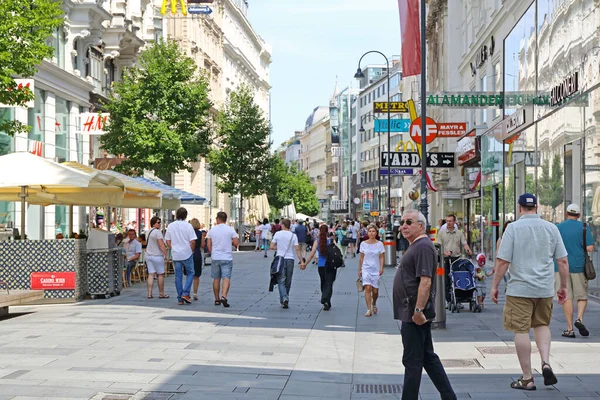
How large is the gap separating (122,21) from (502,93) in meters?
21.7

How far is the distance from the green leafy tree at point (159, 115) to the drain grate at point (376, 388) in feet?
97.5

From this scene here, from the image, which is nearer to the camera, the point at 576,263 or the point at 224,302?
the point at 576,263

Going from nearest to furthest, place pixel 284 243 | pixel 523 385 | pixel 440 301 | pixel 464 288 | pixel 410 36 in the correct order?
pixel 523 385, pixel 440 301, pixel 464 288, pixel 284 243, pixel 410 36

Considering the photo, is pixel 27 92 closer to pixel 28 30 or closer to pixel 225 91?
pixel 28 30

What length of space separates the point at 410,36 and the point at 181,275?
8.55 m

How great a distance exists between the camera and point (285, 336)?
43.8ft

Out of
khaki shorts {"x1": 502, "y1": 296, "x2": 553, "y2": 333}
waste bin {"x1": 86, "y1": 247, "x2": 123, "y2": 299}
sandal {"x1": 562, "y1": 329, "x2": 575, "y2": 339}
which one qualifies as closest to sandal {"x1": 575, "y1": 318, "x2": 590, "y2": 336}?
sandal {"x1": 562, "y1": 329, "x2": 575, "y2": 339}

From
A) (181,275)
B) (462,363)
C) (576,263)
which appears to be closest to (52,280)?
(181,275)

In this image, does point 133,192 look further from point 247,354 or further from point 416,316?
point 416,316

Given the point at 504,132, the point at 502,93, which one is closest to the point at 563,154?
the point at 504,132

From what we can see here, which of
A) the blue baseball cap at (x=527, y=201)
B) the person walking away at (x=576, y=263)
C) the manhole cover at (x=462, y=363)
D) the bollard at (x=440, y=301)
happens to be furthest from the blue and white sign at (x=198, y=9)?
the blue baseball cap at (x=527, y=201)

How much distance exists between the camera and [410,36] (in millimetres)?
23016

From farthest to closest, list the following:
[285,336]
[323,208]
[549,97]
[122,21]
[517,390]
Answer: [323,208] < [122,21] < [549,97] < [285,336] < [517,390]

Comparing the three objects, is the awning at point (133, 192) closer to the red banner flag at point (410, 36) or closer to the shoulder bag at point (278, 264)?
the shoulder bag at point (278, 264)
